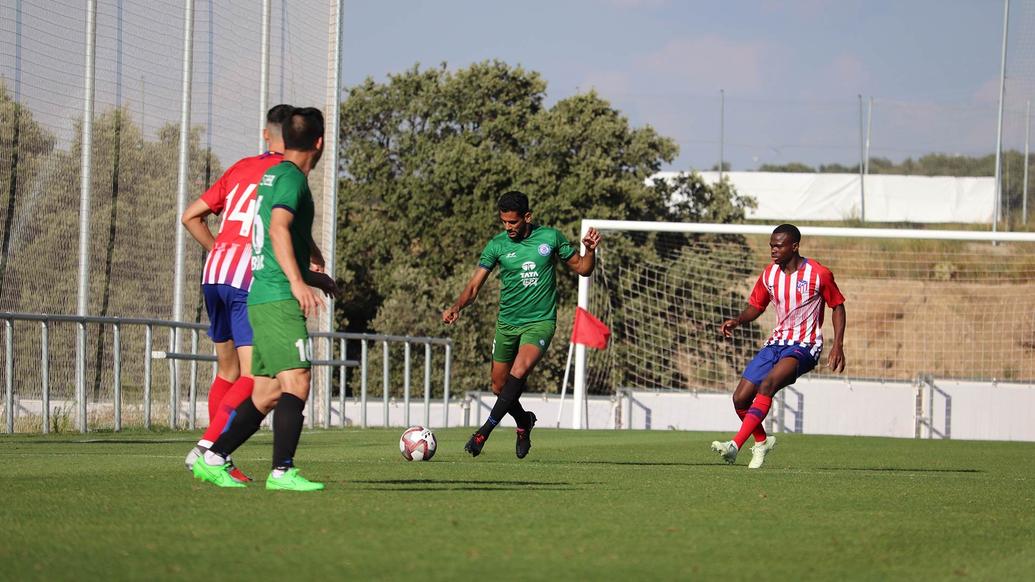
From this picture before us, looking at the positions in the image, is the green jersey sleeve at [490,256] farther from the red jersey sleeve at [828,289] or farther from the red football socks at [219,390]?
the red football socks at [219,390]

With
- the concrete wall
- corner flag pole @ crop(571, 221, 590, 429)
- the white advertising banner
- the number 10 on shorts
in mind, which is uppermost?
the white advertising banner

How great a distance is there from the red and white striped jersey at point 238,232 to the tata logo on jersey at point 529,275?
4018 millimetres

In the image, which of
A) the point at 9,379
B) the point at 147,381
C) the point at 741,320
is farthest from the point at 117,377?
the point at 741,320

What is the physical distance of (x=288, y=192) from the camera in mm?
6688

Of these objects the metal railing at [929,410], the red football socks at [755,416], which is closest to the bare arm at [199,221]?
the red football socks at [755,416]

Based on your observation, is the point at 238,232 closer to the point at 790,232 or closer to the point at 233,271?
the point at 233,271

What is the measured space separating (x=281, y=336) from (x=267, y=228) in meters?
0.55

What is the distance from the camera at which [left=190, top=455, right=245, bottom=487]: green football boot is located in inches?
273

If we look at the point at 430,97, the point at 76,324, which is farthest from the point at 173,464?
the point at 430,97

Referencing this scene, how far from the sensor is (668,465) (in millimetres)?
11000

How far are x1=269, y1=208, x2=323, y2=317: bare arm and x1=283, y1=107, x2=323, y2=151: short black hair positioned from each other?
0.44 metres

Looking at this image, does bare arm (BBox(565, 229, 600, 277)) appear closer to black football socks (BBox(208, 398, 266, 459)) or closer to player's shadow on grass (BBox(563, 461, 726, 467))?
player's shadow on grass (BBox(563, 461, 726, 467))

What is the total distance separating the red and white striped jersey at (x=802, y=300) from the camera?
1120 cm

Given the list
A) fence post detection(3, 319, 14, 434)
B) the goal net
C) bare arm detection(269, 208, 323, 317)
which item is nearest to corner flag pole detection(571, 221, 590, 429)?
the goal net
